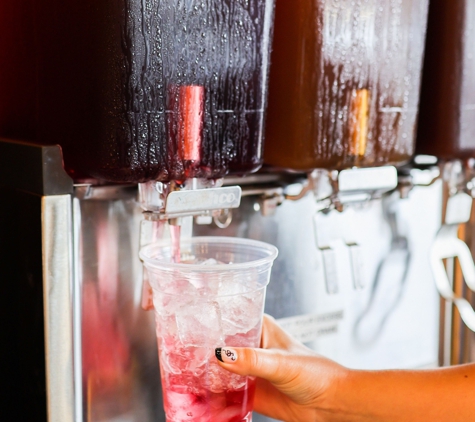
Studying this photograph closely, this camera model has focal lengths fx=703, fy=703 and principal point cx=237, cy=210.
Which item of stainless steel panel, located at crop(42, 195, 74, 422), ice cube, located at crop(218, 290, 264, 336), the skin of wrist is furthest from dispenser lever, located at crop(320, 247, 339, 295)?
stainless steel panel, located at crop(42, 195, 74, 422)

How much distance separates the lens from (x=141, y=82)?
0.89 m

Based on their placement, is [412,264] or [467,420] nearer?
[467,420]

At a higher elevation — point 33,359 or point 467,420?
point 33,359

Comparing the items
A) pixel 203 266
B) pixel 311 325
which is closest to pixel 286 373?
pixel 203 266

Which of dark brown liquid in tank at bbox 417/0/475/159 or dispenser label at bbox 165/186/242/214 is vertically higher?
dark brown liquid in tank at bbox 417/0/475/159

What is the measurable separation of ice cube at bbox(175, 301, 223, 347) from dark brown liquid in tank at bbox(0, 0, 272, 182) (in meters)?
0.18

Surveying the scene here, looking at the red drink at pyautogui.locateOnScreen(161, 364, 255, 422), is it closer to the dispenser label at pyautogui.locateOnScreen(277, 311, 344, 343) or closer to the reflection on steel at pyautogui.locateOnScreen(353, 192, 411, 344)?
the dispenser label at pyautogui.locateOnScreen(277, 311, 344, 343)

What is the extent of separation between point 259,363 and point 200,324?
97 mm

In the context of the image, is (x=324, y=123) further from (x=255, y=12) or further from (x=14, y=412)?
(x=14, y=412)

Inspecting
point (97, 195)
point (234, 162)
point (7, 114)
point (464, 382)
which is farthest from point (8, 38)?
point (464, 382)

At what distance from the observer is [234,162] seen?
1.01 metres

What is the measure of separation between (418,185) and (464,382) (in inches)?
19.7

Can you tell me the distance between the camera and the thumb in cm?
94

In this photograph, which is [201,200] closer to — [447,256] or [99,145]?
[99,145]
